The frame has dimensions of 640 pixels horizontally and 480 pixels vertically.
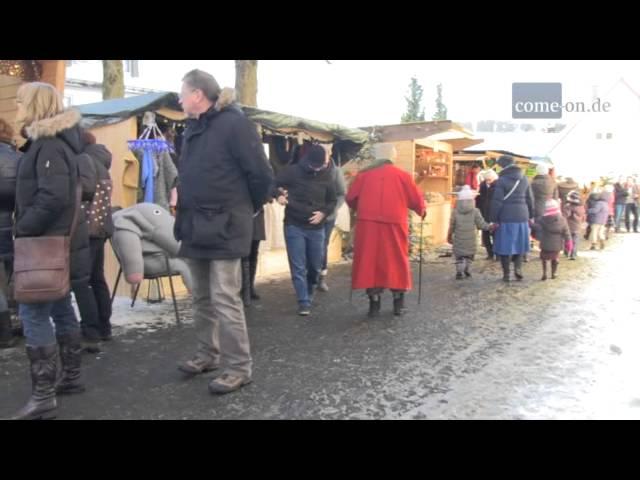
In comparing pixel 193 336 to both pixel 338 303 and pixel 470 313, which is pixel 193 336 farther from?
pixel 470 313

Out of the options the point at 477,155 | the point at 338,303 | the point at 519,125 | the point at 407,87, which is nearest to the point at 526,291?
the point at 338,303

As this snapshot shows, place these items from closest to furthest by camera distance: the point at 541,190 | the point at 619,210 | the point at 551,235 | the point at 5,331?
the point at 5,331 → the point at 551,235 → the point at 541,190 → the point at 619,210

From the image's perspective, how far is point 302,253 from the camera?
6.61m

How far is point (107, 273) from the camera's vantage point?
7219 mm

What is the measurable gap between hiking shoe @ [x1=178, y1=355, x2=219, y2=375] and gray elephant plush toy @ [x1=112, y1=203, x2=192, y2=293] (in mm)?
1141

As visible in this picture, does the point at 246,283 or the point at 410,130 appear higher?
the point at 410,130

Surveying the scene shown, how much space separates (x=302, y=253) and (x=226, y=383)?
8.97 ft

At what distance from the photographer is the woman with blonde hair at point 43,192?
3520 millimetres

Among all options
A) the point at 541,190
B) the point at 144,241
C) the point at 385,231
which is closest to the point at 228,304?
the point at 144,241

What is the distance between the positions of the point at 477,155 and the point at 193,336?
45.5 ft

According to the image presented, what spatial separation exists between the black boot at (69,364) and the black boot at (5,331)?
4.96 feet

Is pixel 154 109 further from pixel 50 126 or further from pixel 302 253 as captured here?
pixel 50 126

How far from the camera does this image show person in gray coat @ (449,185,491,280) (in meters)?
9.38

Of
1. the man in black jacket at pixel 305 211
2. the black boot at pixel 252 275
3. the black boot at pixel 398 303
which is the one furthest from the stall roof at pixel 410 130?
the black boot at pixel 398 303
